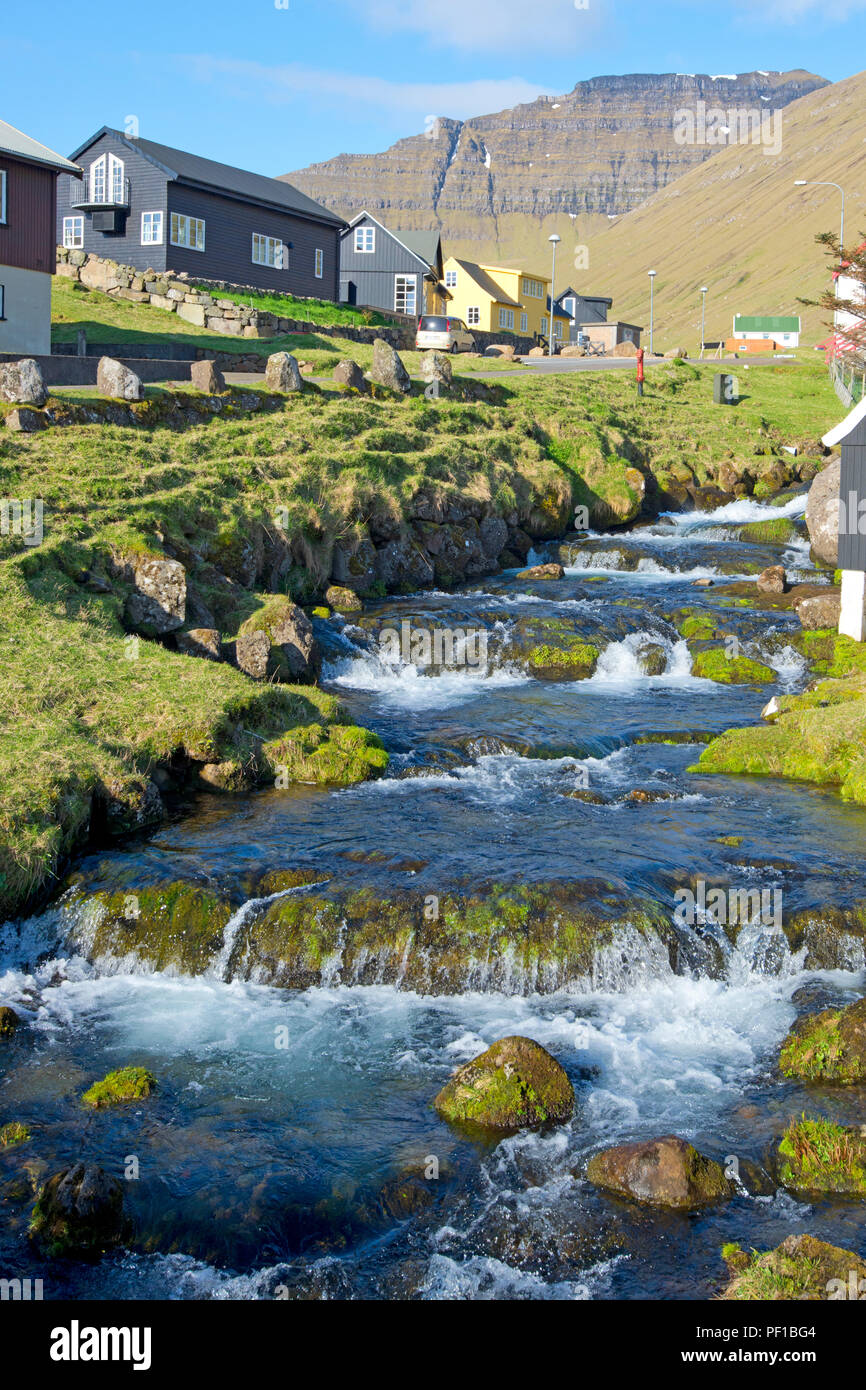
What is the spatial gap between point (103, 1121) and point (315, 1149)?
194 centimetres

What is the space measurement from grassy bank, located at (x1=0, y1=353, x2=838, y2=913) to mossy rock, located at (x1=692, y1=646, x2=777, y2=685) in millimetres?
8298

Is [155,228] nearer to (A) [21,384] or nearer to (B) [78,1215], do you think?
(A) [21,384]

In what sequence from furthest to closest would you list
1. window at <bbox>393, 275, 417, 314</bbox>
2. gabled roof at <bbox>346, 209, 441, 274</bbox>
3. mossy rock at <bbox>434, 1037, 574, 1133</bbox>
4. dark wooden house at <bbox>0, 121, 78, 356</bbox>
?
window at <bbox>393, 275, 417, 314</bbox> → gabled roof at <bbox>346, 209, 441, 274</bbox> → dark wooden house at <bbox>0, 121, 78, 356</bbox> → mossy rock at <bbox>434, 1037, 574, 1133</bbox>

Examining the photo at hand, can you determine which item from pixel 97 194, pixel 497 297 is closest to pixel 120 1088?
pixel 97 194

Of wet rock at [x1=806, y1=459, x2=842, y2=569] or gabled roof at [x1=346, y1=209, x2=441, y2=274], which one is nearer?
wet rock at [x1=806, y1=459, x2=842, y2=569]

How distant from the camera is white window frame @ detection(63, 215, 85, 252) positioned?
58.0m

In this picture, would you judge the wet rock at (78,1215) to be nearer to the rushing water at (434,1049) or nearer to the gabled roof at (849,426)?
the rushing water at (434,1049)

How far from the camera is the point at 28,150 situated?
37.9 metres

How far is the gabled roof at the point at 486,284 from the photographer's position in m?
89.4

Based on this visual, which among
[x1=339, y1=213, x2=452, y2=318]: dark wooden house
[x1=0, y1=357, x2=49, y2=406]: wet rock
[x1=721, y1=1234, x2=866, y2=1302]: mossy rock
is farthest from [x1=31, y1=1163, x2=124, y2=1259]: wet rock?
[x1=339, y1=213, x2=452, y2=318]: dark wooden house

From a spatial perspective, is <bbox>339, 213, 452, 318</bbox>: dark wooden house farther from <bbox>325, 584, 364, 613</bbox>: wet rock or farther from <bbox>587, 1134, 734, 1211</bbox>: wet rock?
<bbox>587, 1134, 734, 1211</bbox>: wet rock

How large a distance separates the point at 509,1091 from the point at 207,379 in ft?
81.2

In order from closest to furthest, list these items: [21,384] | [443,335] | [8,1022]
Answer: [8,1022] < [21,384] < [443,335]
